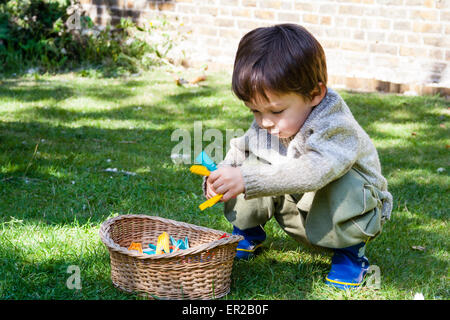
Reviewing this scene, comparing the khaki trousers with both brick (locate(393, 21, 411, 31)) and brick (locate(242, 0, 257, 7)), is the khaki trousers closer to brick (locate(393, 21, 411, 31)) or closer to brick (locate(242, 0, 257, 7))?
brick (locate(393, 21, 411, 31))

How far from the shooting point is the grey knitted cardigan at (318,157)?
6.68 feet

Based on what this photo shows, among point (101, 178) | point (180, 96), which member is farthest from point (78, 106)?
point (101, 178)

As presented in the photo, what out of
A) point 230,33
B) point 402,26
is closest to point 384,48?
point 402,26

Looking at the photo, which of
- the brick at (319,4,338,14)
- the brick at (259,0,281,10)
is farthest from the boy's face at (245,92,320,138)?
the brick at (259,0,281,10)

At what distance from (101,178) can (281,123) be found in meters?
1.67

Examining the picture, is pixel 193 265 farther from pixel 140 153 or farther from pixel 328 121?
pixel 140 153

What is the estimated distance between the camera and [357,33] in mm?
6172

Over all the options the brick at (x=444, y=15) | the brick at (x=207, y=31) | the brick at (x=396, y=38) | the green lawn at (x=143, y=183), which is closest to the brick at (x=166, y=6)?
the brick at (x=207, y=31)

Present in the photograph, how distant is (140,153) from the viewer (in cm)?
407

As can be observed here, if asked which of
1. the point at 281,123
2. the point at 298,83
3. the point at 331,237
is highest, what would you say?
the point at 298,83

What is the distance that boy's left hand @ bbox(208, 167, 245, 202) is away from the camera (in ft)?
6.66

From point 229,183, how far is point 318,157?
0.33 metres
